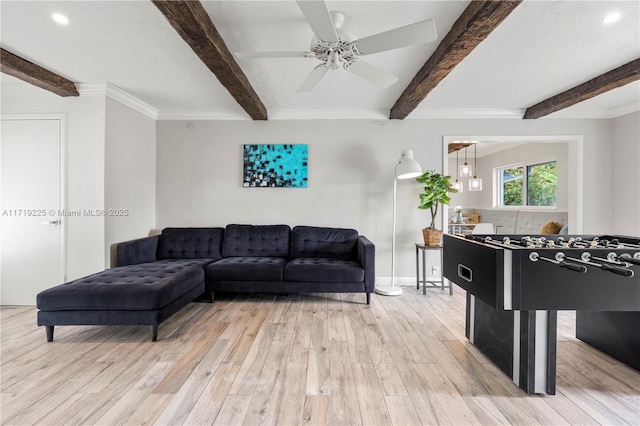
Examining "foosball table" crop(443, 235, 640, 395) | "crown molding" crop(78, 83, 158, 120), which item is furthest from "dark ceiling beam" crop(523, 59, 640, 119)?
"crown molding" crop(78, 83, 158, 120)

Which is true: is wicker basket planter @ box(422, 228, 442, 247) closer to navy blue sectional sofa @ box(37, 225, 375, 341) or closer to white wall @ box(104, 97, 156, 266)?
navy blue sectional sofa @ box(37, 225, 375, 341)

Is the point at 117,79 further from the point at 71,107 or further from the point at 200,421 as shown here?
the point at 200,421

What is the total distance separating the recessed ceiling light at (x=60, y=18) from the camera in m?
2.10

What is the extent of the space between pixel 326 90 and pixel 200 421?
3150 millimetres

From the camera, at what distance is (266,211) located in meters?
4.19

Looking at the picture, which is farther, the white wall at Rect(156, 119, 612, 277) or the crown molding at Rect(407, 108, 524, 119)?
the white wall at Rect(156, 119, 612, 277)

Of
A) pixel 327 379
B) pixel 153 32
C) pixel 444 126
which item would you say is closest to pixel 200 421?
pixel 327 379

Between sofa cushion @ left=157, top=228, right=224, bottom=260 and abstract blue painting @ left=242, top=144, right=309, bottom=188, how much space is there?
898 millimetres

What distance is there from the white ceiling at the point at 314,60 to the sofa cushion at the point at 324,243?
1661mm

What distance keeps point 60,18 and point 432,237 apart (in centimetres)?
407

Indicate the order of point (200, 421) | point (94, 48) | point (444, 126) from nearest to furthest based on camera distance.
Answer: point (200, 421), point (94, 48), point (444, 126)

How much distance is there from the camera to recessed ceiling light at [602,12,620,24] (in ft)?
6.72

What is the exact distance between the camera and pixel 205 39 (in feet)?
6.91

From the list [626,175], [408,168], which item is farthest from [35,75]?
[626,175]
